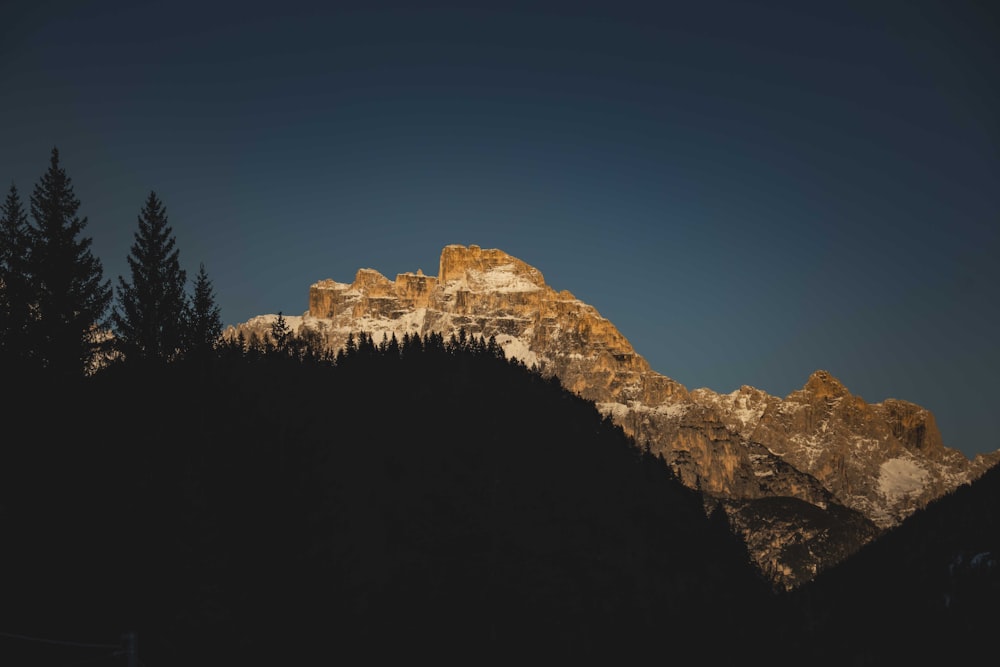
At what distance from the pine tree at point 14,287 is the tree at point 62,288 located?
40cm

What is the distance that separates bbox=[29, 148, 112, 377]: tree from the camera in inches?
1730

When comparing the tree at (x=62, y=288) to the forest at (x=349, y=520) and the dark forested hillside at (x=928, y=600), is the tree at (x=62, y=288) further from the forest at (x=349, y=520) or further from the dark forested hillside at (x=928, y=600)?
the dark forested hillside at (x=928, y=600)

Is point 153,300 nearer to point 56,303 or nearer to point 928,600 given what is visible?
point 56,303

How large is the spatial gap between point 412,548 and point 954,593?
94.2m

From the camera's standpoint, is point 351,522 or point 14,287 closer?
point 14,287

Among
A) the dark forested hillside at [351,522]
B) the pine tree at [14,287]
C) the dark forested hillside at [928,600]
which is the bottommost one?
the dark forested hillside at [928,600]

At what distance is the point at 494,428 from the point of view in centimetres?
12131

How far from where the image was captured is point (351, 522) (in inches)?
2281

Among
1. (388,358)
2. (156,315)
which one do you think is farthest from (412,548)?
(388,358)

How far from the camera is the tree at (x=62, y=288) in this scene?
4394cm

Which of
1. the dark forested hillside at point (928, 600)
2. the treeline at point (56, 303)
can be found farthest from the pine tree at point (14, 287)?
the dark forested hillside at point (928, 600)

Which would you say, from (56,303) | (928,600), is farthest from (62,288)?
(928,600)

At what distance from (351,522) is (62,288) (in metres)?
24.8

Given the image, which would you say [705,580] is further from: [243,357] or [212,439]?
[212,439]
